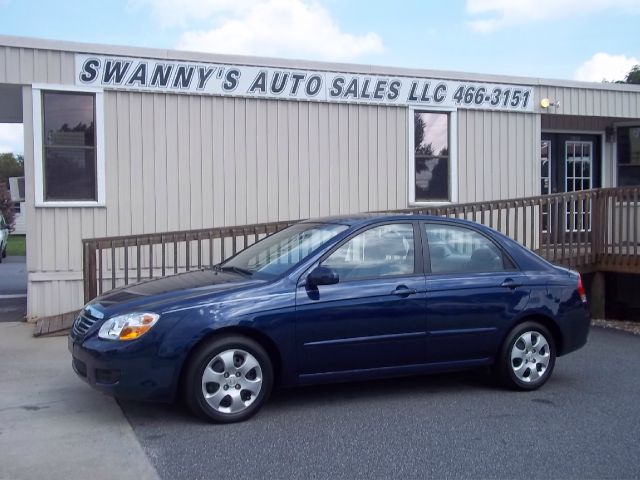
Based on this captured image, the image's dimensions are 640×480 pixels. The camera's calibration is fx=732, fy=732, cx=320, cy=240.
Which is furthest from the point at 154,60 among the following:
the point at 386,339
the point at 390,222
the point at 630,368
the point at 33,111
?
the point at 630,368

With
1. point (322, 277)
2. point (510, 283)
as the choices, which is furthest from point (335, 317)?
point (510, 283)

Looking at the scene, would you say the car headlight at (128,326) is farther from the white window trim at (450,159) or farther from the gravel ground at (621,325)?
the white window trim at (450,159)

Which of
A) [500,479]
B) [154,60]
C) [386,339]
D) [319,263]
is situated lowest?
[500,479]

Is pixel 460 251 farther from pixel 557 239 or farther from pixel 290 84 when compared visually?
pixel 290 84

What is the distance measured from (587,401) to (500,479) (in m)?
2.13

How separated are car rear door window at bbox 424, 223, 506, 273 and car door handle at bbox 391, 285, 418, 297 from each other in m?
0.32

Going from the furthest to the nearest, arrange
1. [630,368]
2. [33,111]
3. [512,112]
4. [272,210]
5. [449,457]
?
[512,112] < [272,210] < [33,111] < [630,368] < [449,457]

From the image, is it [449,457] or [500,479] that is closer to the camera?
[500,479]

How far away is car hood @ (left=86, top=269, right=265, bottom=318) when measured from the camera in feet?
17.7

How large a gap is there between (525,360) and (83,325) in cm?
374

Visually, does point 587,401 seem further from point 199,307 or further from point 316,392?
point 199,307

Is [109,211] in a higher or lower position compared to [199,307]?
higher

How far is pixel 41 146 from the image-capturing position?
9.95m

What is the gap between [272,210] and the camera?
1116 cm
